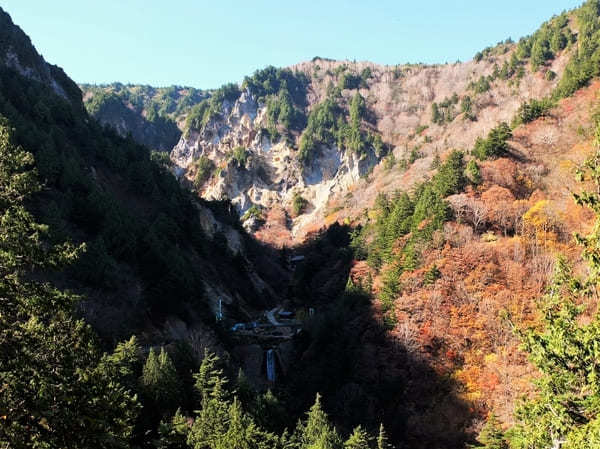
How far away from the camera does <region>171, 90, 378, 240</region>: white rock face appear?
130625 millimetres

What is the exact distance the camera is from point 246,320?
194 feet

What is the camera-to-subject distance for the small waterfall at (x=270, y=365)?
151ft

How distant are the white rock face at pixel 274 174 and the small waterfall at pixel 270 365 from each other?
7306 centimetres

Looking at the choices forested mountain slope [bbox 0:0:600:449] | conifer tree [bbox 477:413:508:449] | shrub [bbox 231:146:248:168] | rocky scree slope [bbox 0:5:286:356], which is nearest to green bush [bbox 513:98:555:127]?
forested mountain slope [bbox 0:0:600:449]

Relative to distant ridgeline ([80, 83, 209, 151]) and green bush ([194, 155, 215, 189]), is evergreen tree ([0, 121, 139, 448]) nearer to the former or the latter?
green bush ([194, 155, 215, 189])

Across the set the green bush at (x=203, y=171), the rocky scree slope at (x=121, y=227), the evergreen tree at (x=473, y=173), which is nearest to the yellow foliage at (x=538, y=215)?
the evergreen tree at (x=473, y=173)

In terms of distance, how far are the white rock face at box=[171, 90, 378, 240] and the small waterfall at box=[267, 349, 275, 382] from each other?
73061 millimetres

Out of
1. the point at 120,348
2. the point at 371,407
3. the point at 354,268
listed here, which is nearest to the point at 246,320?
the point at 354,268

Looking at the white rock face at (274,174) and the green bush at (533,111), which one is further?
the white rock face at (274,174)

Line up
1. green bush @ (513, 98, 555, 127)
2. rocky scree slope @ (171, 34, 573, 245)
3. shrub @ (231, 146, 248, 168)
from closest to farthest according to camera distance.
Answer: green bush @ (513, 98, 555, 127) < rocky scree slope @ (171, 34, 573, 245) < shrub @ (231, 146, 248, 168)

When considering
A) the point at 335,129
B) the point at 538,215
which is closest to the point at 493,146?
the point at 538,215

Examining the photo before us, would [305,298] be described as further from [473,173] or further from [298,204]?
[298,204]

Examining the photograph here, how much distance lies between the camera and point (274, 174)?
454ft

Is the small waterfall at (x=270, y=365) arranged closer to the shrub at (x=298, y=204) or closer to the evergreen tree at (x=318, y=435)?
the evergreen tree at (x=318, y=435)
